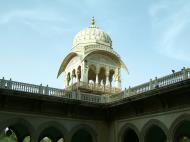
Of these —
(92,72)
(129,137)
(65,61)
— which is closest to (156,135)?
(129,137)

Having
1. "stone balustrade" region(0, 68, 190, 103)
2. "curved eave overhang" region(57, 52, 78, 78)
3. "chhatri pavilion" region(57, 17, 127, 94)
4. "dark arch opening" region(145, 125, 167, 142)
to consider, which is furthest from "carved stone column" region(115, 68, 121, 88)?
"dark arch opening" region(145, 125, 167, 142)

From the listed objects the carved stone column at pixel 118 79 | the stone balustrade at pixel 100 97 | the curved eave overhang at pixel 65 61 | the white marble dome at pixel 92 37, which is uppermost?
the white marble dome at pixel 92 37

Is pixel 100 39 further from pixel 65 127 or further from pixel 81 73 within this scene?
pixel 65 127

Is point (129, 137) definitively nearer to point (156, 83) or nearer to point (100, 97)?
point (100, 97)

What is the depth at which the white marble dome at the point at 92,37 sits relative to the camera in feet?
77.7

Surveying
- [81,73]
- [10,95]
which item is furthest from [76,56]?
[10,95]

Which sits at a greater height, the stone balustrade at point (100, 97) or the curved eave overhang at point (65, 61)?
the curved eave overhang at point (65, 61)

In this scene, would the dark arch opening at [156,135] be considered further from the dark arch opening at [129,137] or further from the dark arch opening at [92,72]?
the dark arch opening at [92,72]

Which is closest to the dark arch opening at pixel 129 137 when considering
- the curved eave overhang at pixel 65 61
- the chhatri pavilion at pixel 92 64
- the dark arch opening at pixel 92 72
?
the chhatri pavilion at pixel 92 64

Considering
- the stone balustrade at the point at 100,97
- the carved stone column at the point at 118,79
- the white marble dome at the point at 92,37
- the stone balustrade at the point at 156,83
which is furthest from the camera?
the white marble dome at the point at 92,37

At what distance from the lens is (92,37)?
23859 millimetres

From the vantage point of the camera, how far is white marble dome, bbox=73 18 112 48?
77.7 ft

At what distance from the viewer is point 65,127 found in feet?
52.4

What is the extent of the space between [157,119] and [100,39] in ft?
36.3
